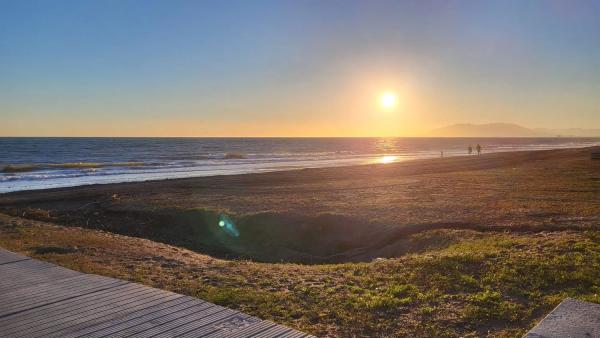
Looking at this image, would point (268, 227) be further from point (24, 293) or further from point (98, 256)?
point (24, 293)

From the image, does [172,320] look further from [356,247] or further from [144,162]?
[144,162]

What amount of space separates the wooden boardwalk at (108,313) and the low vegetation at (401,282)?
841 millimetres

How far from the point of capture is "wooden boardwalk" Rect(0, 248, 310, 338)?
189 inches

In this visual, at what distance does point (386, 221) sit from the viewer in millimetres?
14258

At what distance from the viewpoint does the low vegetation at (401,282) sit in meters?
5.94

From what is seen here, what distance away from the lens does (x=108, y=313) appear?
5.27 meters

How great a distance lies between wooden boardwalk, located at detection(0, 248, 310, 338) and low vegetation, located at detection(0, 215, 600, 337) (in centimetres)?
84

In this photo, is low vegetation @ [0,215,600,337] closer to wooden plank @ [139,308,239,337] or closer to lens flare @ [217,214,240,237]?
wooden plank @ [139,308,239,337]

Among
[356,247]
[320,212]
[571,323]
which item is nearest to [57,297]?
[571,323]

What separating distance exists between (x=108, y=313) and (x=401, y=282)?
467 centimetres

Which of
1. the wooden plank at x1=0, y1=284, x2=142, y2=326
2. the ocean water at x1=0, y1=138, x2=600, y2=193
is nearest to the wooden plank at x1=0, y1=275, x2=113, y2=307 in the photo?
the wooden plank at x1=0, y1=284, x2=142, y2=326

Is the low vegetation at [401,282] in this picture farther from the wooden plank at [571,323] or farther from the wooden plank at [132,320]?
the wooden plank at [132,320]

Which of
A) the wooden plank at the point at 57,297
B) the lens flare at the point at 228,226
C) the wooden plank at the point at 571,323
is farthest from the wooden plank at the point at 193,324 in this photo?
the lens flare at the point at 228,226

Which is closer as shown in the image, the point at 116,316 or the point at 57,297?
the point at 116,316
